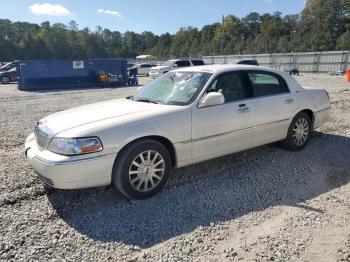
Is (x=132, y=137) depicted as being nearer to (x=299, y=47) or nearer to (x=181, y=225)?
(x=181, y=225)

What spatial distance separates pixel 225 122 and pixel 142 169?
4.38 feet

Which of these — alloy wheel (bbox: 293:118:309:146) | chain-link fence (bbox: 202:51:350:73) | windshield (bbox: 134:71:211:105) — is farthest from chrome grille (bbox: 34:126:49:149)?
chain-link fence (bbox: 202:51:350:73)

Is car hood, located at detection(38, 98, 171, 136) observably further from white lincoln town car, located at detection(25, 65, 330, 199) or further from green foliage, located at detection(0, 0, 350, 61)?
green foliage, located at detection(0, 0, 350, 61)

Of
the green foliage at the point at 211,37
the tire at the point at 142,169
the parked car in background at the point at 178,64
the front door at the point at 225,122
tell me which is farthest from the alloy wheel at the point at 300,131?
the green foliage at the point at 211,37

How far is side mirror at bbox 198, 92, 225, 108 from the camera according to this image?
434 cm

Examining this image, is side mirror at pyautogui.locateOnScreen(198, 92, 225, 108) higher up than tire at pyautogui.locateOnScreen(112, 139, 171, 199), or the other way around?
side mirror at pyautogui.locateOnScreen(198, 92, 225, 108)

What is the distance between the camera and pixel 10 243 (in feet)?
10.5

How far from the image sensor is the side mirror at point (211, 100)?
4.34 metres

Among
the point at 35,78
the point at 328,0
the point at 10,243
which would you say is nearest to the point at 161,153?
the point at 10,243

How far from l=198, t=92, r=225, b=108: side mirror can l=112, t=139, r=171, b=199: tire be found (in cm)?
79

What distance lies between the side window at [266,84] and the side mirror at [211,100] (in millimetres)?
923

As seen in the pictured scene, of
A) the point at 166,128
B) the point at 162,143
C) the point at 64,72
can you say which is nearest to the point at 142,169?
the point at 162,143

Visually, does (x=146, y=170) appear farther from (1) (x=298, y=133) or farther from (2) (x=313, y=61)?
(2) (x=313, y=61)

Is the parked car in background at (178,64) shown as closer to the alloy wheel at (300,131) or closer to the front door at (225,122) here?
the alloy wheel at (300,131)
